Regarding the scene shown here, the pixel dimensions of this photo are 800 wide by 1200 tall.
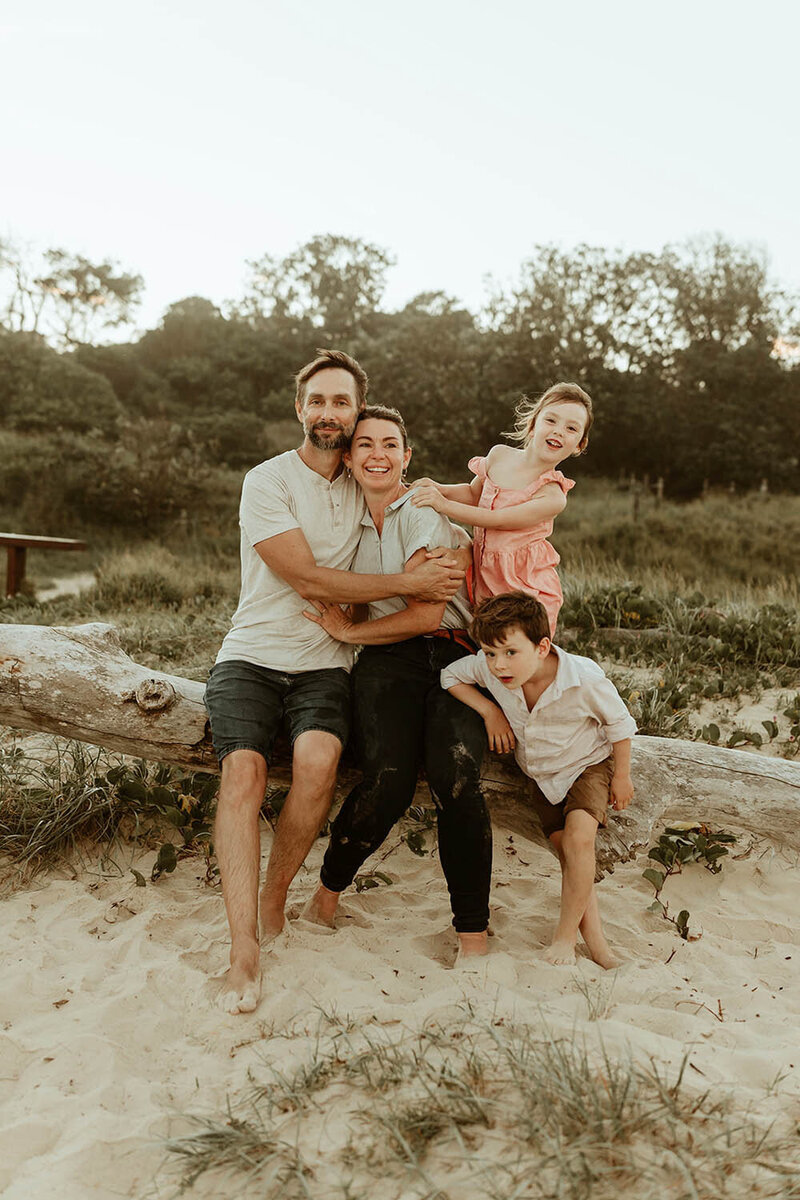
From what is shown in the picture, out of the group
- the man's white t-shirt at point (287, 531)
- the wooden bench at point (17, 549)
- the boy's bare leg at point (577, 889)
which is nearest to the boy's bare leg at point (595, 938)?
the boy's bare leg at point (577, 889)

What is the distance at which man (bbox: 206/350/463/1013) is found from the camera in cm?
300

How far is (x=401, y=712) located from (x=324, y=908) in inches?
31.8

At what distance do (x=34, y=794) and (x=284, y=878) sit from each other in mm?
1450

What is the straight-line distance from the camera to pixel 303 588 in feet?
11.2

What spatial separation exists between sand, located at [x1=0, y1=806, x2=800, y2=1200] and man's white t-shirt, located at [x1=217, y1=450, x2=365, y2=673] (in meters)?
1.01

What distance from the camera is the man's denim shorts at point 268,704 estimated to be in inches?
125

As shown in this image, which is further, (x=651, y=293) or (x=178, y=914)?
(x=651, y=293)

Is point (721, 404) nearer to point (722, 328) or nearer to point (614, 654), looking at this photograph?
point (722, 328)

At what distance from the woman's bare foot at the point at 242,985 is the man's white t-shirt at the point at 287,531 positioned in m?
1.05

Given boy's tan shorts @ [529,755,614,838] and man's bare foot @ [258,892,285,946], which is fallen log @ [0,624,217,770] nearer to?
man's bare foot @ [258,892,285,946]

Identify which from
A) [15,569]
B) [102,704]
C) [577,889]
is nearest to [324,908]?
[577,889]

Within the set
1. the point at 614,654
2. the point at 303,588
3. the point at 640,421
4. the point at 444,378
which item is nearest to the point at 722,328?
the point at 640,421

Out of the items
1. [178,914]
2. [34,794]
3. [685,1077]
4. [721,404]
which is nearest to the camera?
[685,1077]

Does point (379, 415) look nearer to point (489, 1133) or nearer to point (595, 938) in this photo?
point (595, 938)
